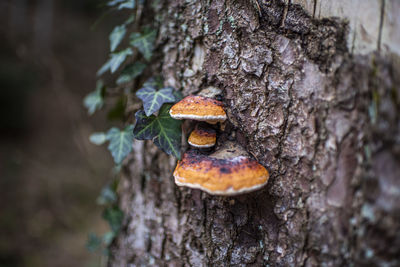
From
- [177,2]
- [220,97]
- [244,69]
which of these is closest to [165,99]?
[220,97]

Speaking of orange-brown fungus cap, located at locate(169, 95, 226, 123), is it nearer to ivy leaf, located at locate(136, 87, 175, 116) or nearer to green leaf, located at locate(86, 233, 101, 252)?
ivy leaf, located at locate(136, 87, 175, 116)

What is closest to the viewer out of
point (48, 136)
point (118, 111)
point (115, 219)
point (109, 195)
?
point (115, 219)

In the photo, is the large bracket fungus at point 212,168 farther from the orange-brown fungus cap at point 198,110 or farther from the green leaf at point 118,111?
the green leaf at point 118,111

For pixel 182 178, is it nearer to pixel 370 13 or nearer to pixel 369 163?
pixel 369 163

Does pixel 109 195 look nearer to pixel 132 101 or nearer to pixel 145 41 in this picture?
pixel 132 101

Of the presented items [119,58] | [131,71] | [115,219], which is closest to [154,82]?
[131,71]

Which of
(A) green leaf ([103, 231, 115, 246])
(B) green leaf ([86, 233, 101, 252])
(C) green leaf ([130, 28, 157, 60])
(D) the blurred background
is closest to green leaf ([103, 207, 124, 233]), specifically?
(A) green leaf ([103, 231, 115, 246])

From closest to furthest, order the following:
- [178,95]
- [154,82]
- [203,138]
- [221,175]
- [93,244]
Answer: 1. [221,175]
2. [203,138]
3. [178,95]
4. [154,82]
5. [93,244]
